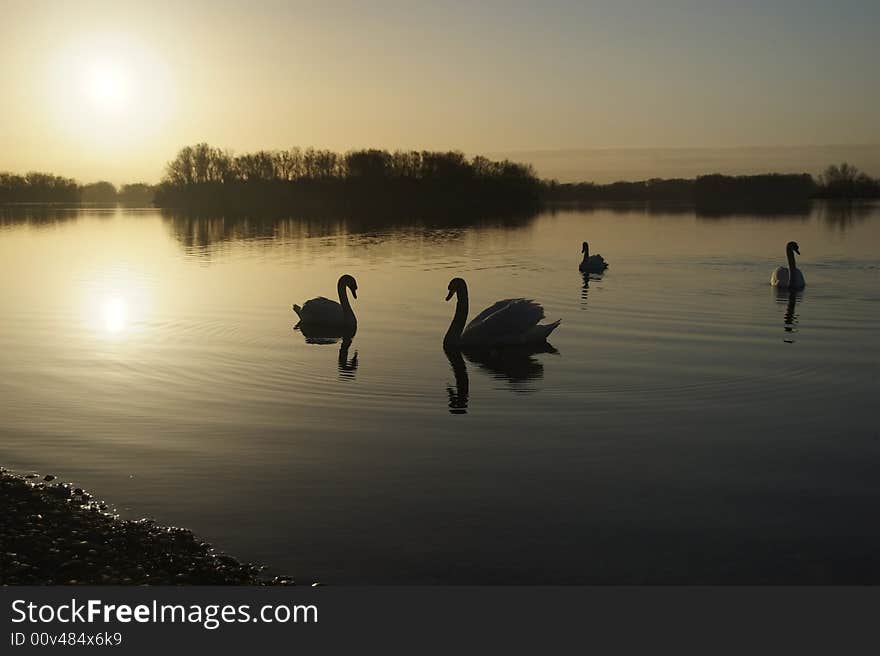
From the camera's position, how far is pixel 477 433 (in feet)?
34.2

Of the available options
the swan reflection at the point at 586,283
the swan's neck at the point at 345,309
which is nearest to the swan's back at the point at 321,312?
the swan's neck at the point at 345,309

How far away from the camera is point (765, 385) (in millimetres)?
12773

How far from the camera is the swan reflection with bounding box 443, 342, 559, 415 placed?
1252 centimetres

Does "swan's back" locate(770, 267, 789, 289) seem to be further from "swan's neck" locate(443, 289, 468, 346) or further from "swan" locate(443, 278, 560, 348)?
"swan's neck" locate(443, 289, 468, 346)

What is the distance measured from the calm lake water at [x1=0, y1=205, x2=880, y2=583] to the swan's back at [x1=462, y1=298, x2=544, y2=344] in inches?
18.5

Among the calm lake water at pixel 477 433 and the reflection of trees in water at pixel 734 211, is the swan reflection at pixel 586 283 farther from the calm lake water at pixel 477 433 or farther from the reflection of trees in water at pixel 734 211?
the reflection of trees in water at pixel 734 211

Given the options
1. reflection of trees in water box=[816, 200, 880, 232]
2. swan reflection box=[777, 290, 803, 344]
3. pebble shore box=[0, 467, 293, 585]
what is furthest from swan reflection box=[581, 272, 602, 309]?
reflection of trees in water box=[816, 200, 880, 232]

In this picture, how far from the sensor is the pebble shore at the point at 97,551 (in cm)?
614

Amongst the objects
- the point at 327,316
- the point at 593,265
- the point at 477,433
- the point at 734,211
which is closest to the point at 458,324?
the point at 327,316

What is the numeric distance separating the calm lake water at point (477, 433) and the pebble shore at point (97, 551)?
33 centimetres

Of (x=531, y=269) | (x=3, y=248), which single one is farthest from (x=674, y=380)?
(x=3, y=248)

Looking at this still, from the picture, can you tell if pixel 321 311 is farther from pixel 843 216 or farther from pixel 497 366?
pixel 843 216

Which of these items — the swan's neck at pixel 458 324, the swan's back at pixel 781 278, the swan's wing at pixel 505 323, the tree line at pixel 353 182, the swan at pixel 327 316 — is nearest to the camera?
the swan's wing at pixel 505 323

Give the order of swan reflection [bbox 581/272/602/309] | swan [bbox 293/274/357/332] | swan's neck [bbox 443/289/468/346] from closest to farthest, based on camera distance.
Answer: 1. swan's neck [bbox 443/289/468/346]
2. swan [bbox 293/274/357/332]
3. swan reflection [bbox 581/272/602/309]
